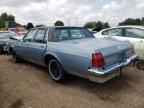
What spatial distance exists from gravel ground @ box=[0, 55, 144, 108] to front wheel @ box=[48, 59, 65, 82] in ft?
0.53

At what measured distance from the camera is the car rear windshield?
5.64m

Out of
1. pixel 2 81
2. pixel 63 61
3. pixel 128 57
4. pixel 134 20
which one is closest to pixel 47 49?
pixel 63 61

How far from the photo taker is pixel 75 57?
464cm

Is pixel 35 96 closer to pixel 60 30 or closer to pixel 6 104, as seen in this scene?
pixel 6 104

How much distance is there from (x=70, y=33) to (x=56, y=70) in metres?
1.17

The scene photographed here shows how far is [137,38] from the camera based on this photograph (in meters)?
7.07

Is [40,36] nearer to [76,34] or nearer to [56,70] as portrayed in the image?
[76,34]

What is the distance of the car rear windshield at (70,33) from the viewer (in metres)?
5.64

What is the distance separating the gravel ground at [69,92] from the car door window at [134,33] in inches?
55.0

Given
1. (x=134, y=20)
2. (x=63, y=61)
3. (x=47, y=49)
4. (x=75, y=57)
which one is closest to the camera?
(x=75, y=57)

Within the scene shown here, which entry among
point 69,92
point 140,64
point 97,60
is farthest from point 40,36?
point 140,64

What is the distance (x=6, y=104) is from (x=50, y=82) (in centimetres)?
156

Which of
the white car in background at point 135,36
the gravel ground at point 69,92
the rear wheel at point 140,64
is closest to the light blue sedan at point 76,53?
the gravel ground at point 69,92

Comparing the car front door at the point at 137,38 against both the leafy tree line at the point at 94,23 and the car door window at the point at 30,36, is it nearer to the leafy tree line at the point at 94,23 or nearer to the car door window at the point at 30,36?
the car door window at the point at 30,36
